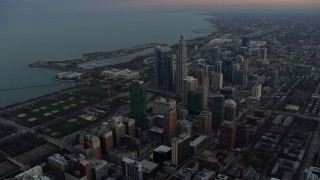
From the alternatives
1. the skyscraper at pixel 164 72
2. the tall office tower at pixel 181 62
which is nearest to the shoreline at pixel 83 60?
the skyscraper at pixel 164 72

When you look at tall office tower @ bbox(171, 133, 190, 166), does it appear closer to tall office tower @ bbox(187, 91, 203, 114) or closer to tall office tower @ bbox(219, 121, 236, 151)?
tall office tower @ bbox(219, 121, 236, 151)

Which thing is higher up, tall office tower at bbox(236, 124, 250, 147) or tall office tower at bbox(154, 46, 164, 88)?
tall office tower at bbox(154, 46, 164, 88)

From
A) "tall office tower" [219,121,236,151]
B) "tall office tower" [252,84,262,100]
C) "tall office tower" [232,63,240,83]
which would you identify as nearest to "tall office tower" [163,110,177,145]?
"tall office tower" [219,121,236,151]

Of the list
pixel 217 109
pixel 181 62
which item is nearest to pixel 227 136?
pixel 217 109

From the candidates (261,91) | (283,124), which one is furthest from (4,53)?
(283,124)

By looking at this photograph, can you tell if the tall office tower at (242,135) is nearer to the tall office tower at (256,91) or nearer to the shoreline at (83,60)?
the tall office tower at (256,91)

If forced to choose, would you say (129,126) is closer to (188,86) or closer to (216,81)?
(188,86)

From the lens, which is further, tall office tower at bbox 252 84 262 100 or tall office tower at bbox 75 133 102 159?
tall office tower at bbox 252 84 262 100
